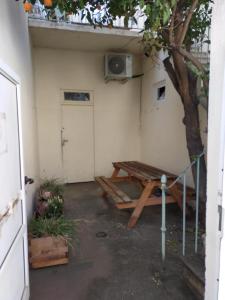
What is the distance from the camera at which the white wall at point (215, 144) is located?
1037 mm

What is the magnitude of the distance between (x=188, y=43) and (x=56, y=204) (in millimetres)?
2600

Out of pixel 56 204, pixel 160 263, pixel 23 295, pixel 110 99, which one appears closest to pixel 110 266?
pixel 160 263

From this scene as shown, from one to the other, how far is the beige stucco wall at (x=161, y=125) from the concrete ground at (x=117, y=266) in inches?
45.6

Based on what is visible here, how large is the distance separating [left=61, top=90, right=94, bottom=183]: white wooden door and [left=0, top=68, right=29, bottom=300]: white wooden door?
3.53 m

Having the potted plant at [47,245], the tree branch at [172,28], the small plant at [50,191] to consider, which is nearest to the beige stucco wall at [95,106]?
the small plant at [50,191]

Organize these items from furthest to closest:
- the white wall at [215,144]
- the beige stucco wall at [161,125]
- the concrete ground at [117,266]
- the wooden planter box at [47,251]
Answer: the beige stucco wall at [161,125]
the wooden planter box at [47,251]
the concrete ground at [117,266]
the white wall at [215,144]

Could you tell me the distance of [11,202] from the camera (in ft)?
4.57

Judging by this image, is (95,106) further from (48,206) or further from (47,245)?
(47,245)

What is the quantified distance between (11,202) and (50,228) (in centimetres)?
107

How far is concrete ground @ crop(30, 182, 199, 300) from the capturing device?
1.89m

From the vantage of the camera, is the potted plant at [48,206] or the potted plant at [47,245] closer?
the potted plant at [47,245]

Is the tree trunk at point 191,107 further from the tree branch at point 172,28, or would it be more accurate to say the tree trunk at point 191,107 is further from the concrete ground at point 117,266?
the concrete ground at point 117,266

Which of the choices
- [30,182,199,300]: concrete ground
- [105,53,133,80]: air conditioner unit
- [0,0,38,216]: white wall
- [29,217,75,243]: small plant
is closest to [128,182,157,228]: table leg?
[30,182,199,300]: concrete ground

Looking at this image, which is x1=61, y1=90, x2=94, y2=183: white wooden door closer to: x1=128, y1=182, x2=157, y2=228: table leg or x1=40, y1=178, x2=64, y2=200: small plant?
x1=40, y1=178, x2=64, y2=200: small plant
